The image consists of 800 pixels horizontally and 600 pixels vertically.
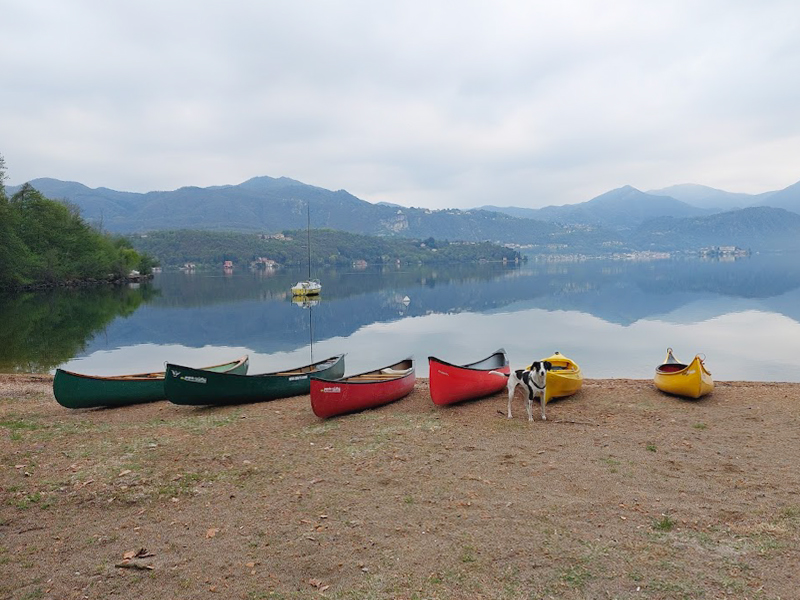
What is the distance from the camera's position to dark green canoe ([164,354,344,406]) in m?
14.0

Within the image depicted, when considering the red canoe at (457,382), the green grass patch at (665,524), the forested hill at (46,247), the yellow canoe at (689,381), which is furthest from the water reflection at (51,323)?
the green grass patch at (665,524)

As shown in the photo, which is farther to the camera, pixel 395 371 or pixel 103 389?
pixel 395 371

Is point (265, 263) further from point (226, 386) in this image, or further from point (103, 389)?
point (226, 386)

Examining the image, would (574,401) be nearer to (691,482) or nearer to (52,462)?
(691,482)

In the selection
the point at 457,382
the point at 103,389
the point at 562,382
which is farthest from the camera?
the point at 103,389

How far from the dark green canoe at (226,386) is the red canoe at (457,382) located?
4.58 meters

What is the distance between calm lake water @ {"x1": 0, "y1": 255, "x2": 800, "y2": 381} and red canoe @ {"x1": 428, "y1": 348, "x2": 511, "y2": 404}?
9.32 metres

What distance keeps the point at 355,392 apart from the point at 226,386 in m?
3.90

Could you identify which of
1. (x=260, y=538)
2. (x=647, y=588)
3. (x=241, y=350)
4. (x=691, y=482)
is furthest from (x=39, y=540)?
(x=241, y=350)

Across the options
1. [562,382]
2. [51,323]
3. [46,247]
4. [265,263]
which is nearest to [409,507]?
[562,382]

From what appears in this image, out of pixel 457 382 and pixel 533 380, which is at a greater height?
pixel 533 380

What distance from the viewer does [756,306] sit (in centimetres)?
4912

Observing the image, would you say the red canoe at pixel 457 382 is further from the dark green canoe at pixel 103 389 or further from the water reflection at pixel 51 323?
the water reflection at pixel 51 323

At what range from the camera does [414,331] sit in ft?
128
